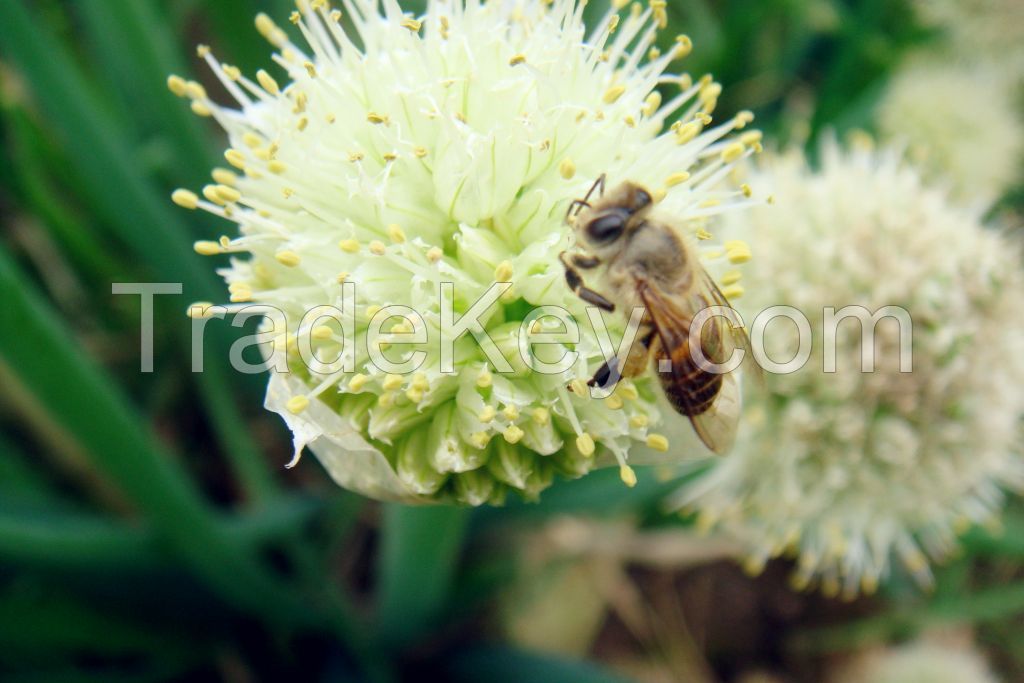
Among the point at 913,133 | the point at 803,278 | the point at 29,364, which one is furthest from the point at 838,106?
the point at 29,364

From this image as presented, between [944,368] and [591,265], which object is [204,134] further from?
[944,368]

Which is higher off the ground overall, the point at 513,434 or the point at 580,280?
the point at 580,280

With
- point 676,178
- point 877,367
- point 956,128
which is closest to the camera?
point 676,178

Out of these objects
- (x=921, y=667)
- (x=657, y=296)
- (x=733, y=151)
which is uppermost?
(x=733, y=151)

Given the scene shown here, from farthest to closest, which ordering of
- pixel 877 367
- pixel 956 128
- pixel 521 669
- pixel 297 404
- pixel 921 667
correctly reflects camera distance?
pixel 956 128
pixel 921 667
pixel 521 669
pixel 877 367
pixel 297 404

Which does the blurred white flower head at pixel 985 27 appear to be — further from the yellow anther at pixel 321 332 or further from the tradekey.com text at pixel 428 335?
the yellow anther at pixel 321 332

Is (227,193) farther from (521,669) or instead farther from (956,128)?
(956,128)

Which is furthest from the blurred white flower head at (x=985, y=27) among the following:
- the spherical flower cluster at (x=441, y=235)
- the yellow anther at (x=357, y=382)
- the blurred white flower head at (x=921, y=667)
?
the yellow anther at (x=357, y=382)

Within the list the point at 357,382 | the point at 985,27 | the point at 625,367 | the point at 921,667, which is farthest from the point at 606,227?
the point at 985,27
